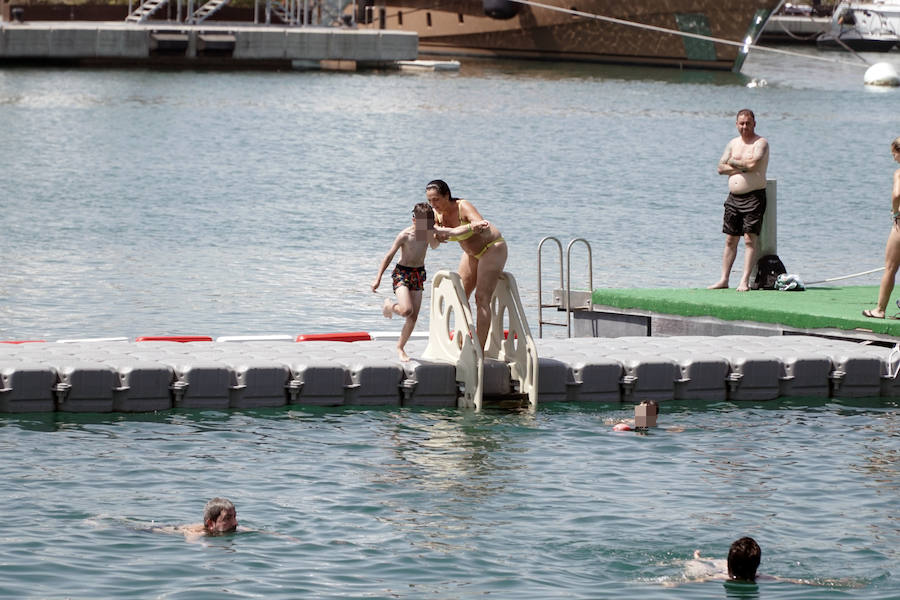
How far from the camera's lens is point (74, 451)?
1378 cm

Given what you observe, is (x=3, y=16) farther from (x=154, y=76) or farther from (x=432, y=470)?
(x=432, y=470)

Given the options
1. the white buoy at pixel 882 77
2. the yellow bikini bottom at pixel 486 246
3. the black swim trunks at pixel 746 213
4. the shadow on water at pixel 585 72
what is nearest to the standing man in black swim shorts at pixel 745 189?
the black swim trunks at pixel 746 213

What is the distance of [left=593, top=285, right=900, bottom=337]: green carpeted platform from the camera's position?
17156 mm

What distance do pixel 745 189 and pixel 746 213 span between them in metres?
0.29

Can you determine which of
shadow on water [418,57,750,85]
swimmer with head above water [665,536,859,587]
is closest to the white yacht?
shadow on water [418,57,750,85]

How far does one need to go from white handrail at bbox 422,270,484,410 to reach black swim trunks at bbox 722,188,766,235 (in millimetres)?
4470

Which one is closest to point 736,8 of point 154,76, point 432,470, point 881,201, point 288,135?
point 154,76

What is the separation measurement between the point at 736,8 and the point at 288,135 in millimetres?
38872

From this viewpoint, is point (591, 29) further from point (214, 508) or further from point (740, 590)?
point (740, 590)

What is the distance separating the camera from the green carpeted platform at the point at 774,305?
17156mm

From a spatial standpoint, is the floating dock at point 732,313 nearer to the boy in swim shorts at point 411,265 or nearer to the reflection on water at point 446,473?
the reflection on water at point 446,473

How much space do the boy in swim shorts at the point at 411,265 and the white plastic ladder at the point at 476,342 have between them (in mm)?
329

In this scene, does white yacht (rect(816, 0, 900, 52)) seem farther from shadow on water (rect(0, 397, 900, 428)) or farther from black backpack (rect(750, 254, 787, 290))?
Answer: shadow on water (rect(0, 397, 900, 428))

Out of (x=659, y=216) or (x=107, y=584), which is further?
(x=659, y=216)
